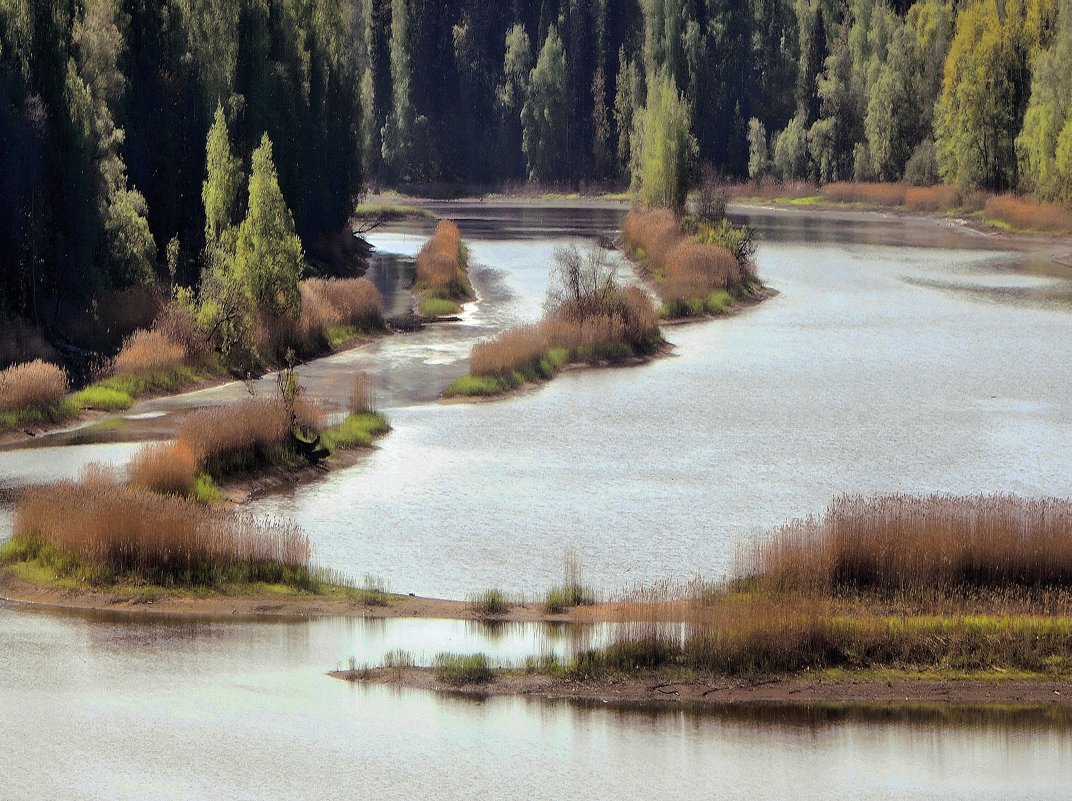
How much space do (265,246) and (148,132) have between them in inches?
455

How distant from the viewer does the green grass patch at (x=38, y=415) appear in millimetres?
39062

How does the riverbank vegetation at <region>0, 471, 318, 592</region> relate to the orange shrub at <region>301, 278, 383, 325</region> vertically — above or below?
below

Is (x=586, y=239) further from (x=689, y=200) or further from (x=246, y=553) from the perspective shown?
(x=246, y=553)

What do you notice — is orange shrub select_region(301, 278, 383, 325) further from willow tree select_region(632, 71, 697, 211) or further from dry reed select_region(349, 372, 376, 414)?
willow tree select_region(632, 71, 697, 211)

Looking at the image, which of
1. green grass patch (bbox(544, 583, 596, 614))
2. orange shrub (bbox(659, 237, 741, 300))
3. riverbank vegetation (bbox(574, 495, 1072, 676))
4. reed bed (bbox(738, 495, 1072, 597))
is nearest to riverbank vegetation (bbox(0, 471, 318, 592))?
green grass patch (bbox(544, 583, 596, 614))

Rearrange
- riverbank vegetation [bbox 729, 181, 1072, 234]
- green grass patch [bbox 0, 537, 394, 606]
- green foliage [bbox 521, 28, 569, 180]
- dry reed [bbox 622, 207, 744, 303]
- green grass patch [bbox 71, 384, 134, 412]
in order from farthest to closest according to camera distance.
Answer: green foliage [bbox 521, 28, 569, 180], riverbank vegetation [bbox 729, 181, 1072, 234], dry reed [bbox 622, 207, 744, 303], green grass patch [bbox 71, 384, 134, 412], green grass patch [bbox 0, 537, 394, 606]

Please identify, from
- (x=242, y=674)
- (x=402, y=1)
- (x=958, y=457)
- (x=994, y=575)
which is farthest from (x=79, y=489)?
(x=402, y=1)

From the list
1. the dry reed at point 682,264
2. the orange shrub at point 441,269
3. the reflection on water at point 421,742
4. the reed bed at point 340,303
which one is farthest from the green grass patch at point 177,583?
the orange shrub at point 441,269

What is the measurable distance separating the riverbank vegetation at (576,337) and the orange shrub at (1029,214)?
52109 millimetres

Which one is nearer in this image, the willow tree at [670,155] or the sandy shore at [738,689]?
the sandy shore at [738,689]

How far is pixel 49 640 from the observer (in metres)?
22.3

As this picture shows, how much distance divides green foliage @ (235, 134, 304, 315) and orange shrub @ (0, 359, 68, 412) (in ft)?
37.6

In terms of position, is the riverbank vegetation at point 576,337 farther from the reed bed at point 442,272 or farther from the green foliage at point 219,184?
the reed bed at point 442,272

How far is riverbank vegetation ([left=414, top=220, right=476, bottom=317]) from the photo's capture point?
67.6 metres
